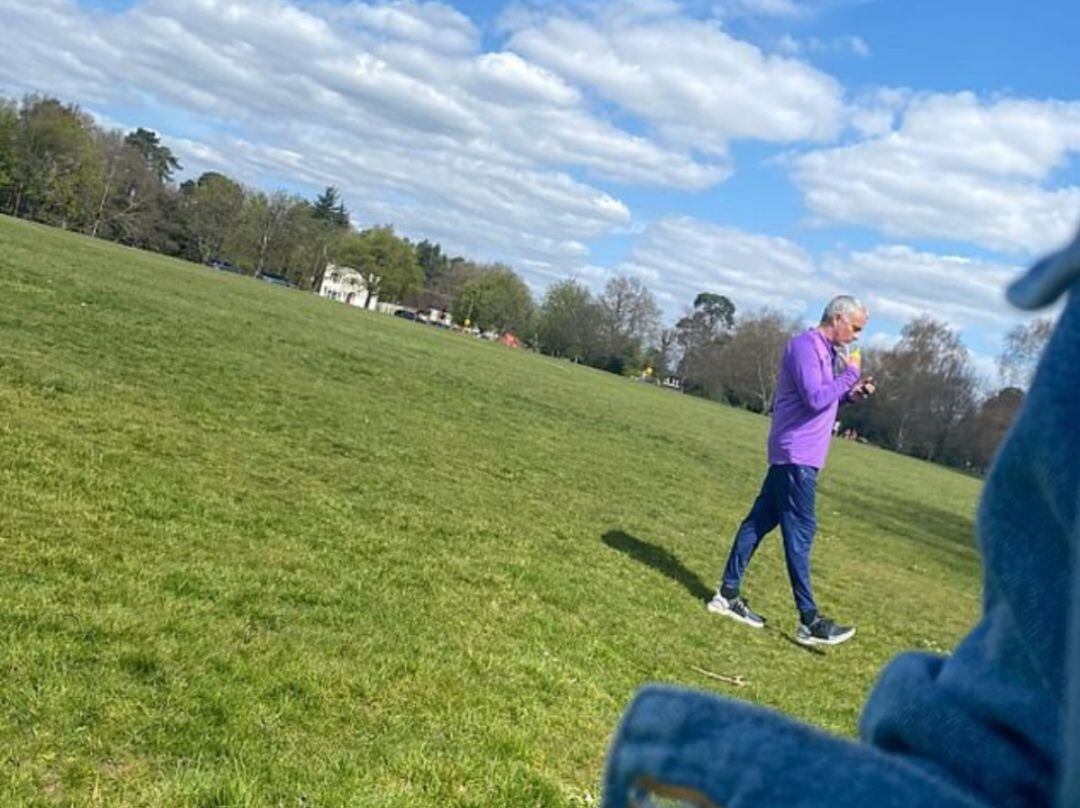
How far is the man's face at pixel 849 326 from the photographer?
760 centimetres

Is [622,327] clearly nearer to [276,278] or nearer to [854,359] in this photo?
[276,278]

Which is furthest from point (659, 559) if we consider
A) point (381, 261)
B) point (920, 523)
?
point (381, 261)

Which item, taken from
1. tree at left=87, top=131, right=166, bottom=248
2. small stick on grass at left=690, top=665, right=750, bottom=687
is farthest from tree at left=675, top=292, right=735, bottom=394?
small stick on grass at left=690, top=665, right=750, bottom=687

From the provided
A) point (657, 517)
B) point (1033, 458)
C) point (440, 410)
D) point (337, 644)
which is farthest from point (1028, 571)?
point (440, 410)

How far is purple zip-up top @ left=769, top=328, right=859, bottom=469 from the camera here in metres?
7.59

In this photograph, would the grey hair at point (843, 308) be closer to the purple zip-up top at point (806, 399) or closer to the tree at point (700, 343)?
the purple zip-up top at point (806, 399)

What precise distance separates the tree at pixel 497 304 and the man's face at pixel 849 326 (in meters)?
104

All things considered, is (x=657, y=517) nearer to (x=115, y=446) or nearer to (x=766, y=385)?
(x=115, y=446)

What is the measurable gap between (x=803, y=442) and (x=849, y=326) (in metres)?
0.92

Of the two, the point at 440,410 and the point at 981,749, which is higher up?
the point at 981,749

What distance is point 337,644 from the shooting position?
17.3ft

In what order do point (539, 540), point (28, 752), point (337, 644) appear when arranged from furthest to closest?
point (539, 540)
point (337, 644)
point (28, 752)

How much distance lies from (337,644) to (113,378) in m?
7.53

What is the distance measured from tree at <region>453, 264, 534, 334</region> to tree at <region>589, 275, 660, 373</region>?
860 cm
